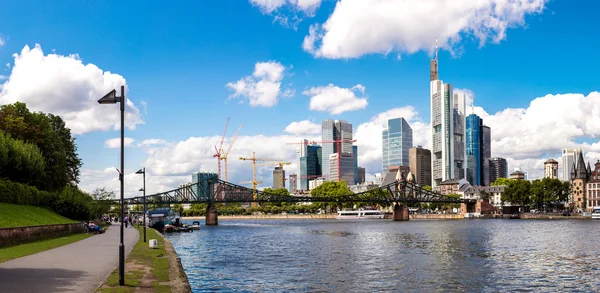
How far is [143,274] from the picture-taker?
32531mm

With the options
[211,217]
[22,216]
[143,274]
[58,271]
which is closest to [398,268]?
[143,274]

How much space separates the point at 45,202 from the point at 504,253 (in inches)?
2307

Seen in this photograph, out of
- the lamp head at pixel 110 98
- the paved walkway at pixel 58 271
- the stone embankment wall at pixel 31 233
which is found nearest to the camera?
the paved walkway at pixel 58 271

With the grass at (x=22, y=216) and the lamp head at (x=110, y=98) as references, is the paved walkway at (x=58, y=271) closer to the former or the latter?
the lamp head at (x=110, y=98)

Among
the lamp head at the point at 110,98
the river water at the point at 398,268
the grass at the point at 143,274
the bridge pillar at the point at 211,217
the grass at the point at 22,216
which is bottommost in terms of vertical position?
the bridge pillar at the point at 211,217

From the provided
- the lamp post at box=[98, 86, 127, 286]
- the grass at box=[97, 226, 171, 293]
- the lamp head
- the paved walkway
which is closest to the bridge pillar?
the grass at box=[97, 226, 171, 293]

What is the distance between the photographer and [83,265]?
114 ft

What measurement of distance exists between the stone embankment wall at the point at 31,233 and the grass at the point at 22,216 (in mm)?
916

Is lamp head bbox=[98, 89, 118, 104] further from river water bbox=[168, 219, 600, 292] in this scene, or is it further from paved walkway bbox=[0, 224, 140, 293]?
river water bbox=[168, 219, 600, 292]

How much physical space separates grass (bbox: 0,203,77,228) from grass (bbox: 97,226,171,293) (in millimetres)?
13766

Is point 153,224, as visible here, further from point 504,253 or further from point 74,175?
point 504,253

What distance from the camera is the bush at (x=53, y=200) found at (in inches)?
2665

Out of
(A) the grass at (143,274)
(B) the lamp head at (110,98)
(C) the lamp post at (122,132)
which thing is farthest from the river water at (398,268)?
(B) the lamp head at (110,98)

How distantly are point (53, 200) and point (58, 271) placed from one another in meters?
54.6
